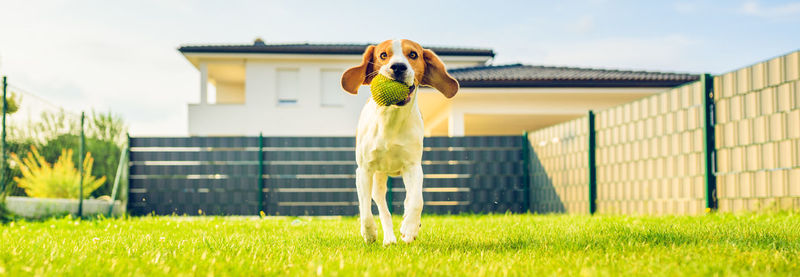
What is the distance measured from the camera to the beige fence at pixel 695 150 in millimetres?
6852

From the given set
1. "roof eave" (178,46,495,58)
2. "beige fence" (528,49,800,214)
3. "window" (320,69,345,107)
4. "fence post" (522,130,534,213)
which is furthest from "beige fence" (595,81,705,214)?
"window" (320,69,345,107)

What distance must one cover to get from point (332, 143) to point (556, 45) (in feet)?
14.7

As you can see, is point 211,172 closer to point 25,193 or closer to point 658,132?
point 25,193

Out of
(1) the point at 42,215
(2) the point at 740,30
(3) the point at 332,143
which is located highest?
(2) the point at 740,30

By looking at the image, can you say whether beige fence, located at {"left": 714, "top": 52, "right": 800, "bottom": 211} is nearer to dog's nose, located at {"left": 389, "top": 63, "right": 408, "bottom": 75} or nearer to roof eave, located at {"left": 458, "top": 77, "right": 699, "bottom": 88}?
dog's nose, located at {"left": 389, "top": 63, "right": 408, "bottom": 75}

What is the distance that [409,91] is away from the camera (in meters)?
4.15

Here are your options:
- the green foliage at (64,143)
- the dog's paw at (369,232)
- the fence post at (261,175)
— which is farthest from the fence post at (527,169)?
the dog's paw at (369,232)

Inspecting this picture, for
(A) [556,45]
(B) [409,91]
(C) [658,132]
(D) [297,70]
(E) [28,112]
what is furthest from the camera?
(D) [297,70]

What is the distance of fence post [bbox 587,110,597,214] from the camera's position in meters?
10.2

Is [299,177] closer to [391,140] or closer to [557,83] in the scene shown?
[557,83]

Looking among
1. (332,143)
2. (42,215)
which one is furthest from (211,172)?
(42,215)

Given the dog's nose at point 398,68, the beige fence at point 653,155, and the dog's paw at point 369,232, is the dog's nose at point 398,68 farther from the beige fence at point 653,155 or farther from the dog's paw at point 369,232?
the beige fence at point 653,155

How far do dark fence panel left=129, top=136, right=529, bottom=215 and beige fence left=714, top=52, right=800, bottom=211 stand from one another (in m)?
4.86

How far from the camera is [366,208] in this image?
434 centimetres
